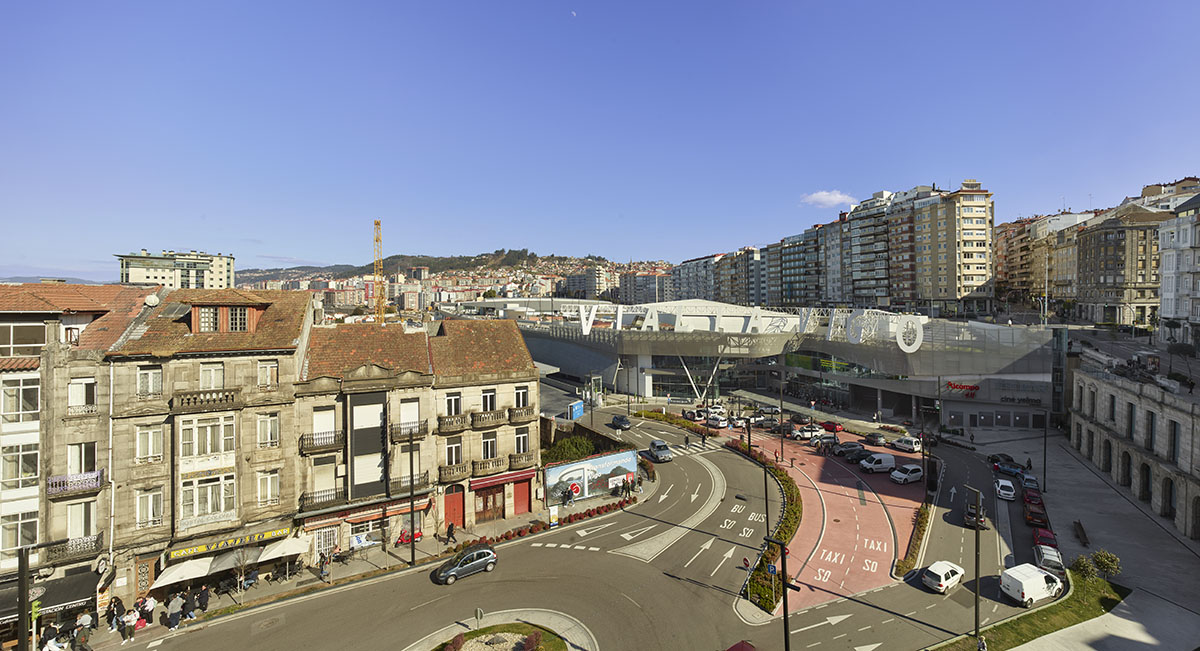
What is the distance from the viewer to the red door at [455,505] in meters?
34.8

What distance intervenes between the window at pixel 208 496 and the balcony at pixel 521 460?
49.8ft

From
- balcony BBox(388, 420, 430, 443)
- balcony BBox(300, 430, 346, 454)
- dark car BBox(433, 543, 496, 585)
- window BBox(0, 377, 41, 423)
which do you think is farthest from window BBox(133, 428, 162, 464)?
dark car BBox(433, 543, 496, 585)

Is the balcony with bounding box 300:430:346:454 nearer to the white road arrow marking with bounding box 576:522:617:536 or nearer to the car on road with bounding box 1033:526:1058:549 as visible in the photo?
the white road arrow marking with bounding box 576:522:617:536

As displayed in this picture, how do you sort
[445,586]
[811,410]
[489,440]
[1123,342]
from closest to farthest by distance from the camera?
1. [445,586]
2. [489,440]
3. [811,410]
4. [1123,342]

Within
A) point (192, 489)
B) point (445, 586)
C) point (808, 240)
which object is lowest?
point (445, 586)

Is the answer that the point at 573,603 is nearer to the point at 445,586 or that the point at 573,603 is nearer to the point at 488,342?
the point at 445,586

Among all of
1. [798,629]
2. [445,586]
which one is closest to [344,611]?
[445,586]

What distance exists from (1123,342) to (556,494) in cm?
8784

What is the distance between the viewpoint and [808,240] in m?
189

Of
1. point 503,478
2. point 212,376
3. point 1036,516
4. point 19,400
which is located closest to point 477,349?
point 503,478

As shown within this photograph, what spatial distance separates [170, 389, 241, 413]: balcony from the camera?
2695 centimetres

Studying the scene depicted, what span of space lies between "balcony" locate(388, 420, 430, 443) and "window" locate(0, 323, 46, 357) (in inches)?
635

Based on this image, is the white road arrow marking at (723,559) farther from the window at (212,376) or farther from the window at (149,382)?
the window at (149,382)

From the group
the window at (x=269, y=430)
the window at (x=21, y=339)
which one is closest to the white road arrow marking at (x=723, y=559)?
the window at (x=269, y=430)
